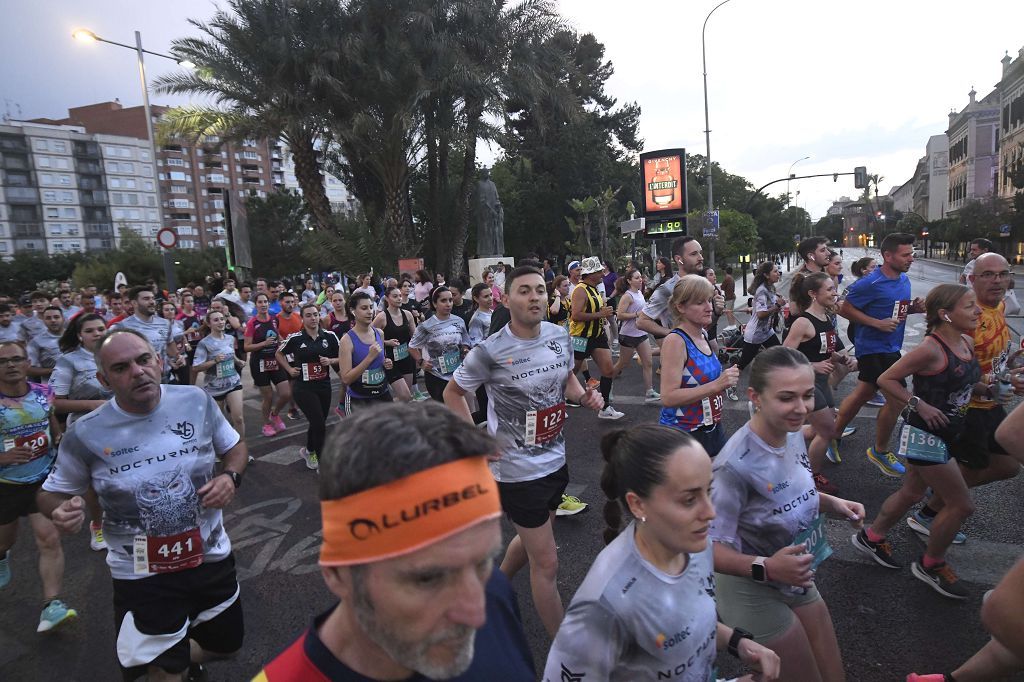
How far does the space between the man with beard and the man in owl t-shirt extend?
1384 mm

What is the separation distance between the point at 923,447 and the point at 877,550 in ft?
2.93

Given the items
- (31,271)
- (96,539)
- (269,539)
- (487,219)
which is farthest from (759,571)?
(31,271)

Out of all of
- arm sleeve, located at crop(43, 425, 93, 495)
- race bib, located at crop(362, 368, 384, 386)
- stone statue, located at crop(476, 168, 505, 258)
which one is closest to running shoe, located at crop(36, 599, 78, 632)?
arm sleeve, located at crop(43, 425, 93, 495)

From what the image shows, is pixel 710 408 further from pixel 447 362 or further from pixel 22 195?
pixel 22 195

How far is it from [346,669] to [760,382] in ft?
6.89

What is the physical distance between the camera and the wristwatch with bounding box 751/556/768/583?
7.08 feet

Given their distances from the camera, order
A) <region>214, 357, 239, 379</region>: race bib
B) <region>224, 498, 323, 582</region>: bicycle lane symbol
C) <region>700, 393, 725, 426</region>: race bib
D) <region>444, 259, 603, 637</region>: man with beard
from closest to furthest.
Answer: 1. <region>444, 259, 603, 637</region>: man with beard
2. <region>700, 393, 725, 426</region>: race bib
3. <region>224, 498, 323, 582</region>: bicycle lane symbol
4. <region>214, 357, 239, 379</region>: race bib

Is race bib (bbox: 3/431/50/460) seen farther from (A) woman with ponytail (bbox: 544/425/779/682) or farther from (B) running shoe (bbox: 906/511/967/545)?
(B) running shoe (bbox: 906/511/967/545)

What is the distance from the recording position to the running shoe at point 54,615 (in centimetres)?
385

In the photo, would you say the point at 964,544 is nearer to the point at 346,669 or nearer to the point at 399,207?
the point at 346,669

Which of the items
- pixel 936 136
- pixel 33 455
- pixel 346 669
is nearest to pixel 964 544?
pixel 346 669

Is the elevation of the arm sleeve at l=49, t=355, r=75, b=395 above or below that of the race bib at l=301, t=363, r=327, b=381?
above

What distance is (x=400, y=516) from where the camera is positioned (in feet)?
3.34

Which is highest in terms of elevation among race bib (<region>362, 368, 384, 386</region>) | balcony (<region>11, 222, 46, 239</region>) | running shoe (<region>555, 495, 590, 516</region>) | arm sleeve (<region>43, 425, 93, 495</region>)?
balcony (<region>11, 222, 46, 239</region>)
